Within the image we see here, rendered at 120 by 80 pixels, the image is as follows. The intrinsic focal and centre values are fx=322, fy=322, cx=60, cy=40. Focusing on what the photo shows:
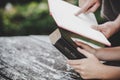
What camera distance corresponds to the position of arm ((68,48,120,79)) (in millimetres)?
1687

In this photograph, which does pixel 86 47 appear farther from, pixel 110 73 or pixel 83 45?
pixel 110 73

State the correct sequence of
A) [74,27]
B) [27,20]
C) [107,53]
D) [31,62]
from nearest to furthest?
[74,27]
[107,53]
[31,62]
[27,20]

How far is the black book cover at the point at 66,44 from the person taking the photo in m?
1.69

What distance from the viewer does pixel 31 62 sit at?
7.07 feet

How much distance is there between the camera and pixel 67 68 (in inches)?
82.9

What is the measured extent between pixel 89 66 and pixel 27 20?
4.92 m

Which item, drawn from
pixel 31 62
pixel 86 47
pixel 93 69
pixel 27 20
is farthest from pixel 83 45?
pixel 27 20

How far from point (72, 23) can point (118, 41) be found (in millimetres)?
640

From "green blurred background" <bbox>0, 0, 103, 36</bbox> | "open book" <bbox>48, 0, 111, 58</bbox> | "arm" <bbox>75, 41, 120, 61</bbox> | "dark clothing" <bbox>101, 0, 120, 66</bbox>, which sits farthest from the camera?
"green blurred background" <bbox>0, 0, 103, 36</bbox>

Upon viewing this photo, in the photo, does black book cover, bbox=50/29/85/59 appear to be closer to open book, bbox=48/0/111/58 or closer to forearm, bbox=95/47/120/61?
open book, bbox=48/0/111/58

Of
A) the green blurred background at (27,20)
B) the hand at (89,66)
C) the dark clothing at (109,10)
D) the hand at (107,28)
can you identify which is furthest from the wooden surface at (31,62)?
the green blurred background at (27,20)

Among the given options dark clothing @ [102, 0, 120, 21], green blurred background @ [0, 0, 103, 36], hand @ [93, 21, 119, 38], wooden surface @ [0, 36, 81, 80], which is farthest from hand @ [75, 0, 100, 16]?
green blurred background @ [0, 0, 103, 36]

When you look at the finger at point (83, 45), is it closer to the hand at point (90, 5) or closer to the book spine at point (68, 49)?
the book spine at point (68, 49)

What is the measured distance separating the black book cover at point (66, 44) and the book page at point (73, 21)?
0.24ft
